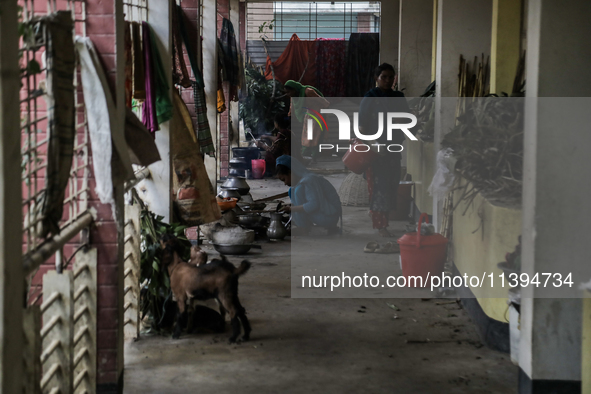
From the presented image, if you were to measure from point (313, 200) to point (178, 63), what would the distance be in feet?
8.42

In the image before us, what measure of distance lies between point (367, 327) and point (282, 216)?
3582mm

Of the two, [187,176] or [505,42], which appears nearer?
[505,42]

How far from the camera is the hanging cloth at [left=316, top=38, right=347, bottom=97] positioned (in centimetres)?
1797

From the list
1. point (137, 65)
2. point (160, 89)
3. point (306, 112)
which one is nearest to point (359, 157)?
point (160, 89)

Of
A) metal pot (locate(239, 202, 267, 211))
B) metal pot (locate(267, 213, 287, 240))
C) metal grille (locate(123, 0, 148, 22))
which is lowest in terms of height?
metal pot (locate(267, 213, 287, 240))

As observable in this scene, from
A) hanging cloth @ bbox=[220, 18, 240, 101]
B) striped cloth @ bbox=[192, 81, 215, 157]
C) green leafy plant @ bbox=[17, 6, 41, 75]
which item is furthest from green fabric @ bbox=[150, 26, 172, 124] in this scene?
hanging cloth @ bbox=[220, 18, 240, 101]

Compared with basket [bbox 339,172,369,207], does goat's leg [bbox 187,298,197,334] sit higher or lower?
lower

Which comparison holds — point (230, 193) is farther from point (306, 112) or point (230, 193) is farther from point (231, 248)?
point (306, 112)

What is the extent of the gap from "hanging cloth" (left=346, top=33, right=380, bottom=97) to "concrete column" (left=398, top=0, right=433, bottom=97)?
661cm

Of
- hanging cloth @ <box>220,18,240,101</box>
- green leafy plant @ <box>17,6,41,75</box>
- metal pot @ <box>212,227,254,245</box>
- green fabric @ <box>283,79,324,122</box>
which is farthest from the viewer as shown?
green fabric @ <box>283,79,324,122</box>

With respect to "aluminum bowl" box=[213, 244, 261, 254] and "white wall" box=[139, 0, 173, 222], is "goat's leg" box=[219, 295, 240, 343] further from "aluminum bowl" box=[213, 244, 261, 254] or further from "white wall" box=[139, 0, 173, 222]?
"aluminum bowl" box=[213, 244, 261, 254]

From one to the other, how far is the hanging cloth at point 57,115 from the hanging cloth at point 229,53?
788cm

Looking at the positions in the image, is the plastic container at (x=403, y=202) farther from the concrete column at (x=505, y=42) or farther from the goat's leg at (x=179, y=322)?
the goat's leg at (x=179, y=322)

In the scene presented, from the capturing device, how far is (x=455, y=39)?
665 centimetres
